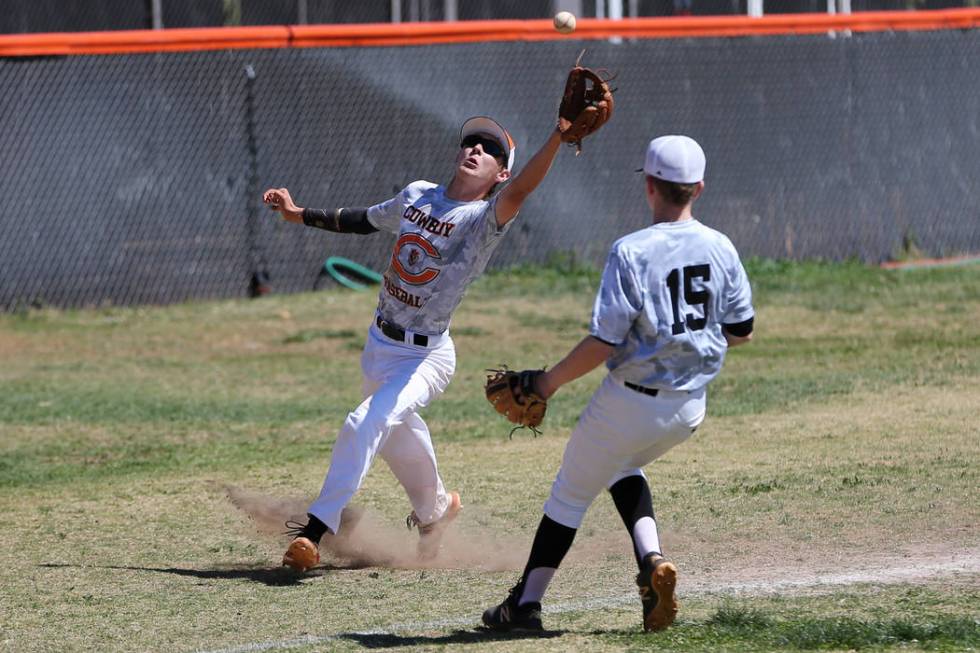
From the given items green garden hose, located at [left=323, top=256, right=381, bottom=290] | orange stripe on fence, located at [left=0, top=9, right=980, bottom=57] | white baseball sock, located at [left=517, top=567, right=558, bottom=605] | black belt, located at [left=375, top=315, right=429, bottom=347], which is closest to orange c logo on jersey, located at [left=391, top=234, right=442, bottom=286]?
black belt, located at [left=375, top=315, right=429, bottom=347]

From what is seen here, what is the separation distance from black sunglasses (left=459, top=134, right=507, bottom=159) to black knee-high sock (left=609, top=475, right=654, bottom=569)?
182cm

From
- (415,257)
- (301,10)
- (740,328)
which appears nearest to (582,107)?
(415,257)

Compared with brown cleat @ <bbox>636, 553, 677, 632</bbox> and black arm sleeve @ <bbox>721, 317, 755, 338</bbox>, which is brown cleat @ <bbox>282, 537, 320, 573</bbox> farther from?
black arm sleeve @ <bbox>721, 317, 755, 338</bbox>

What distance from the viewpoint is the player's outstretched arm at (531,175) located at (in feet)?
18.6

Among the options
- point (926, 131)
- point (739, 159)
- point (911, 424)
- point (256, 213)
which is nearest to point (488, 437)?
point (911, 424)

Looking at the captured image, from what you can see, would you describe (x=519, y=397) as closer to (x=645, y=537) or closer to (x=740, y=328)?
(x=645, y=537)

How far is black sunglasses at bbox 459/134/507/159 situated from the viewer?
6.36m

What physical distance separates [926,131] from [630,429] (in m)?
12.7

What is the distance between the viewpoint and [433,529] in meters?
6.69

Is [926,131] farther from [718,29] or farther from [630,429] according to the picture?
[630,429]

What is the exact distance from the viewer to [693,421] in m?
4.94

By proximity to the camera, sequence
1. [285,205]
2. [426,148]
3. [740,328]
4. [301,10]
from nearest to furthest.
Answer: [740,328] < [285,205] < [426,148] < [301,10]

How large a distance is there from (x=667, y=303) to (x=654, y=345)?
0.48 ft

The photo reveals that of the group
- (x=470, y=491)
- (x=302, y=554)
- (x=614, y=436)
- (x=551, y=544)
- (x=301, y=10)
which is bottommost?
(x=470, y=491)
